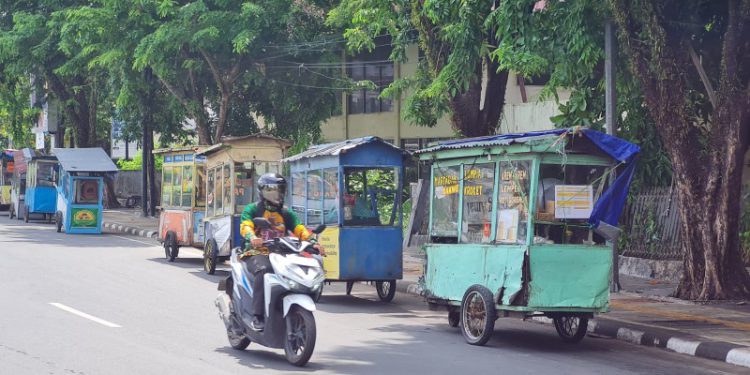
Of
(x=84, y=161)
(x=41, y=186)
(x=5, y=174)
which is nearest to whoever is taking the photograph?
(x=84, y=161)

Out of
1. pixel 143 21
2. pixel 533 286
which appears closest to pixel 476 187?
pixel 533 286

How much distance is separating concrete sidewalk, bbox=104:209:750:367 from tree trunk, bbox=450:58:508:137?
137 inches

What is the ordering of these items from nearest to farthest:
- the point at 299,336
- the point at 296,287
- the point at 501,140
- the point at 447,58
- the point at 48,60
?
the point at 296,287
the point at 299,336
the point at 501,140
the point at 447,58
the point at 48,60

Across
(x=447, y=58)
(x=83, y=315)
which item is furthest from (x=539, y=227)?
(x=447, y=58)

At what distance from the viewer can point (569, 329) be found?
1225 centimetres

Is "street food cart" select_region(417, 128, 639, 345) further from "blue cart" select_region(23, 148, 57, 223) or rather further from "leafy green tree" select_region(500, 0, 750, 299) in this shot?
"blue cart" select_region(23, 148, 57, 223)

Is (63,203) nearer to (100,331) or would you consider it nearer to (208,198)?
(208,198)

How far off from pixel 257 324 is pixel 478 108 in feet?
35.7

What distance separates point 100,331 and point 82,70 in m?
26.8

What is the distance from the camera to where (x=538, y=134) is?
11406 millimetres

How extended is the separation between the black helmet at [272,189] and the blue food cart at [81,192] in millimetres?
21291

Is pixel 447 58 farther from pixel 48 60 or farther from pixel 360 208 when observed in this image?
pixel 48 60

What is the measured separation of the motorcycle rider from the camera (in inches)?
394

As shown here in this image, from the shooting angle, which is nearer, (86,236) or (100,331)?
(100,331)
